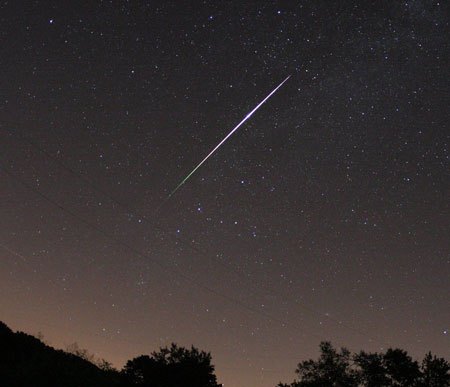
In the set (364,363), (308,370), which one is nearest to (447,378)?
(364,363)

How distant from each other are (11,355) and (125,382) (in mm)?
14602

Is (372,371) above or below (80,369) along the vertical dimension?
above

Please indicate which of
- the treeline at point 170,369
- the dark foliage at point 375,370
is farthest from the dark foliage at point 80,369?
the dark foliage at point 375,370

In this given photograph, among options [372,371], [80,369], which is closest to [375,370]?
[372,371]

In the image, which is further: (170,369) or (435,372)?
(435,372)

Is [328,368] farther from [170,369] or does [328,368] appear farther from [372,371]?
[170,369]

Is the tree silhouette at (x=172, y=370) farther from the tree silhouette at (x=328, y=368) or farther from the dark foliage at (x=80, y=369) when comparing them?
the tree silhouette at (x=328, y=368)

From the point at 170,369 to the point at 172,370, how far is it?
9 cm

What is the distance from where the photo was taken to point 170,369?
17500 mm

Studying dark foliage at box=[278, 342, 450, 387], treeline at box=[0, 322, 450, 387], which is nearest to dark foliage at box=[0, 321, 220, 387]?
treeline at box=[0, 322, 450, 387]

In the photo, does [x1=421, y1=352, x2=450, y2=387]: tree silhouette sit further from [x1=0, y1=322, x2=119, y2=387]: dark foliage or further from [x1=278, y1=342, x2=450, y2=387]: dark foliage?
[x1=0, y1=322, x2=119, y2=387]: dark foliage

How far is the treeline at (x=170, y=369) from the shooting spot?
56.9 feet

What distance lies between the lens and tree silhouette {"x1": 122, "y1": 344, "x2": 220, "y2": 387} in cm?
1695

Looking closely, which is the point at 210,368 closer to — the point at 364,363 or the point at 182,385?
the point at 182,385
